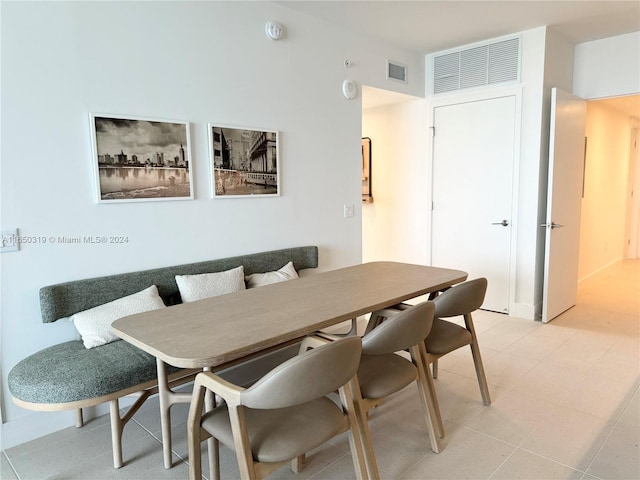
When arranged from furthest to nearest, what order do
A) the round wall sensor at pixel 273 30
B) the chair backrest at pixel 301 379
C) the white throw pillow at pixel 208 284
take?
the round wall sensor at pixel 273 30
the white throw pillow at pixel 208 284
the chair backrest at pixel 301 379

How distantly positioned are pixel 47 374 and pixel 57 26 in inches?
71.5

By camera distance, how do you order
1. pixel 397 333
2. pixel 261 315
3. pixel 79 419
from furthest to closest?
pixel 79 419 → pixel 261 315 → pixel 397 333

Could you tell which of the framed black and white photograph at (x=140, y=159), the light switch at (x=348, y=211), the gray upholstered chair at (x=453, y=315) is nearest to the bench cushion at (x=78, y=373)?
the framed black and white photograph at (x=140, y=159)

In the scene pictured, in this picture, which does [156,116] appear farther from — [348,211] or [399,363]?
[399,363]

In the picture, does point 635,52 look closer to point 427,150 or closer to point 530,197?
point 530,197

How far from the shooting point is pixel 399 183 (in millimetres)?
5164

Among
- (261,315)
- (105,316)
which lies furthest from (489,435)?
(105,316)

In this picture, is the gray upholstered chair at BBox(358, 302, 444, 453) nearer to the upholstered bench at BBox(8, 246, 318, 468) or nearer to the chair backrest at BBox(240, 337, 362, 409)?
the chair backrest at BBox(240, 337, 362, 409)

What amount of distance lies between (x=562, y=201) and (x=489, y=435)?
2.68 metres

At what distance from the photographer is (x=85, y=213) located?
2.53 m

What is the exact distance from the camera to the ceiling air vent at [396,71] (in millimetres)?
4316

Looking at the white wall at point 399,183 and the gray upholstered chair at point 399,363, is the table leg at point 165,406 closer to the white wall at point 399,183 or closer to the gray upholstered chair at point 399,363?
the gray upholstered chair at point 399,363

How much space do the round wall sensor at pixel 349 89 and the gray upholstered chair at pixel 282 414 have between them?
2846mm

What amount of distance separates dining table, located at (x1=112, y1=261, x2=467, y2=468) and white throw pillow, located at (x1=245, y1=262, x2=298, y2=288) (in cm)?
50
